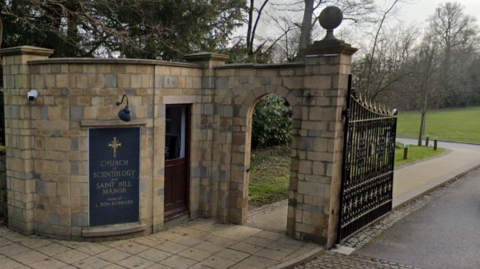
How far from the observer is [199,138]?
8156 millimetres

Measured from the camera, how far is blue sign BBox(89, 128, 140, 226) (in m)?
6.79

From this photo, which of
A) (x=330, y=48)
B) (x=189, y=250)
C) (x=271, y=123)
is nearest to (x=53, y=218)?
(x=189, y=250)

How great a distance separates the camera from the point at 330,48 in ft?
21.3

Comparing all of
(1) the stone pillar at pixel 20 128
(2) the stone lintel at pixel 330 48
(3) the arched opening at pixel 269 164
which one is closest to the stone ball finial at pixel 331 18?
(2) the stone lintel at pixel 330 48

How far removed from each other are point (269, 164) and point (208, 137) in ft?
23.1

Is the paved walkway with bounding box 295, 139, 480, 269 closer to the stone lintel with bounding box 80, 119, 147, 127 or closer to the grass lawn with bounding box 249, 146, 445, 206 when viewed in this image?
the grass lawn with bounding box 249, 146, 445, 206

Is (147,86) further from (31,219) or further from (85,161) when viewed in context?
(31,219)

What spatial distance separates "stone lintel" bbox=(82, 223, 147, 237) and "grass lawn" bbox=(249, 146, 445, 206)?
3595mm

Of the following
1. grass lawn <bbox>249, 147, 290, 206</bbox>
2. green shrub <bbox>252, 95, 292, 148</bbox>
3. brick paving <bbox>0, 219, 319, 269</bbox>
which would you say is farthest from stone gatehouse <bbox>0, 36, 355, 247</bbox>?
green shrub <bbox>252, 95, 292, 148</bbox>

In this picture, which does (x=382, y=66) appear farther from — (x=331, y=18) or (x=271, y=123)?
(x=331, y=18)

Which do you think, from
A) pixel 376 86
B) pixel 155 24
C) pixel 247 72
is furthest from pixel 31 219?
pixel 376 86

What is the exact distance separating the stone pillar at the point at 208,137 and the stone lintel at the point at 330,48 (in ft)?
7.12

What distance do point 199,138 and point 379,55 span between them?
16.8 m

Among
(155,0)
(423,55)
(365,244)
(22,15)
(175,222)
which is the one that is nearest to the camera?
(365,244)
